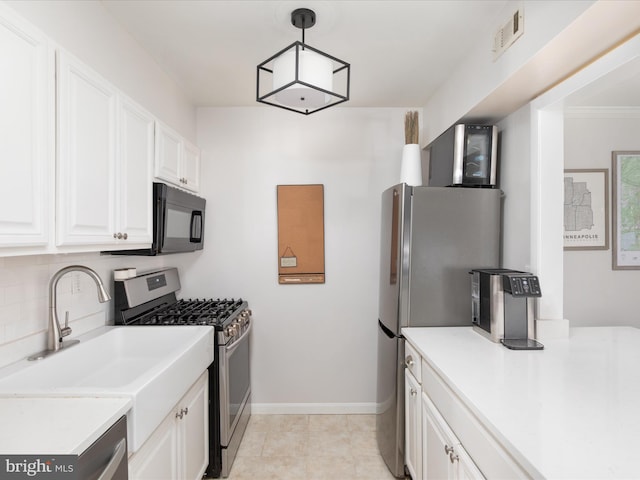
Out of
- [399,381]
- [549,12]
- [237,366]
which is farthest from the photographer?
[237,366]

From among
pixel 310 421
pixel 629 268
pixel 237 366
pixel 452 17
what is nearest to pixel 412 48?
pixel 452 17

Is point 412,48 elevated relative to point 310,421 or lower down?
→ elevated

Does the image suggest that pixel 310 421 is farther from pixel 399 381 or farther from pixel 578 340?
pixel 578 340

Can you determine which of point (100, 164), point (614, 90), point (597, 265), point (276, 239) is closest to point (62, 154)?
point (100, 164)

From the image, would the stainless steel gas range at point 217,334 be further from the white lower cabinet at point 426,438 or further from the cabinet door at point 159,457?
the white lower cabinet at point 426,438

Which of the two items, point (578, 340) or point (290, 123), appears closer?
point (578, 340)

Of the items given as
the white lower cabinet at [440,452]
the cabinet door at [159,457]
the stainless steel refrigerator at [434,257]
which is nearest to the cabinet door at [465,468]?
the white lower cabinet at [440,452]

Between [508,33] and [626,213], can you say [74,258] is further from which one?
[626,213]

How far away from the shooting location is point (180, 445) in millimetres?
1712

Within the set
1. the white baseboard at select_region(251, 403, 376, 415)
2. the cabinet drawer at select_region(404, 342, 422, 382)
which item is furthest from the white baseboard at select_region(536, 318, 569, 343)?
the white baseboard at select_region(251, 403, 376, 415)

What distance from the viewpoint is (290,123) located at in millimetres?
3021

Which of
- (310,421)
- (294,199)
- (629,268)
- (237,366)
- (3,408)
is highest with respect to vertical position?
(294,199)

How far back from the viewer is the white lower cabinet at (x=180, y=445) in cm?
138

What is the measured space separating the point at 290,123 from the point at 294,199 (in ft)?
2.11
